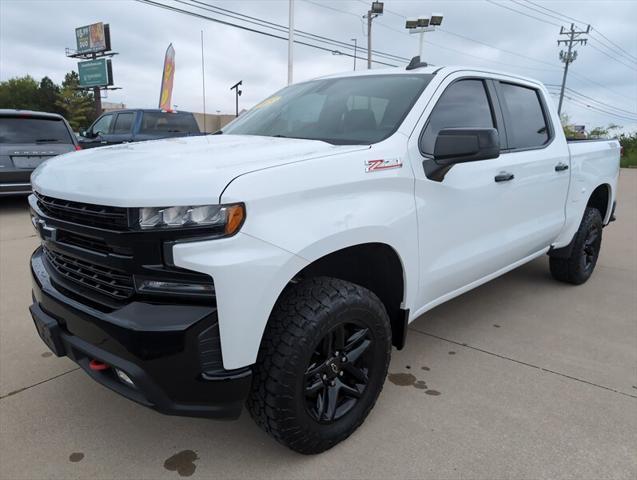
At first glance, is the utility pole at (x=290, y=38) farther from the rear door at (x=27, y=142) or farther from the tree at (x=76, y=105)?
the tree at (x=76, y=105)

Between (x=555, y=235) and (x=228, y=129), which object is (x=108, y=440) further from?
(x=555, y=235)

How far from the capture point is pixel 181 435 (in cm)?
244

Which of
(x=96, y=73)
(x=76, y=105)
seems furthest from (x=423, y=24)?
(x=76, y=105)

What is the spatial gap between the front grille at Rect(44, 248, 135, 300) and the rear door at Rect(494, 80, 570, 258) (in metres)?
2.44

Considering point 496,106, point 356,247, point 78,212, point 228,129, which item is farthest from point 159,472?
point 496,106

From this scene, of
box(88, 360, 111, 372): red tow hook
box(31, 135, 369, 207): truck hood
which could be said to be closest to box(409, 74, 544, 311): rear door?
box(31, 135, 369, 207): truck hood

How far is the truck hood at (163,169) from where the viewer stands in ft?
5.80

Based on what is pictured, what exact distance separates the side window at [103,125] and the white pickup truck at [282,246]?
368 inches

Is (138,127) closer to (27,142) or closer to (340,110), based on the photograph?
(27,142)

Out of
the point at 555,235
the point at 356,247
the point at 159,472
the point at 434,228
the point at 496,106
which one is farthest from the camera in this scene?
the point at 555,235

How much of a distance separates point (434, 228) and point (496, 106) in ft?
4.02

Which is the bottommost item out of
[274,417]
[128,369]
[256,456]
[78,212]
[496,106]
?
[256,456]

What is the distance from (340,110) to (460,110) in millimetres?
725

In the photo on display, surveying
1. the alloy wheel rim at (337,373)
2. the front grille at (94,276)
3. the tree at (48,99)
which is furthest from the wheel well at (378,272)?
the tree at (48,99)
